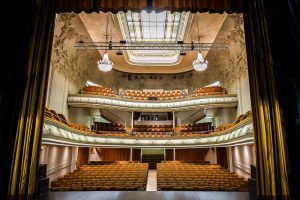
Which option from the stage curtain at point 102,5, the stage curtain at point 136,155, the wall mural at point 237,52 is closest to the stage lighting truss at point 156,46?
the wall mural at point 237,52

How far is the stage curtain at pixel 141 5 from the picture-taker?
2316 millimetres

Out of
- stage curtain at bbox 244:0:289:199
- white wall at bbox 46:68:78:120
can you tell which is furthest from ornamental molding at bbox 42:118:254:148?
stage curtain at bbox 244:0:289:199

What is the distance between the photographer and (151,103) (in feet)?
36.5

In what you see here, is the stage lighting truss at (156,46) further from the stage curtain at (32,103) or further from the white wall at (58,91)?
the stage curtain at (32,103)

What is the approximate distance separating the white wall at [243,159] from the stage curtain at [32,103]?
6112mm

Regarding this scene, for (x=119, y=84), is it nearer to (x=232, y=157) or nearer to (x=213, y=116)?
(x=213, y=116)

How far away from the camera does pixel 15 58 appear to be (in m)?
2.06

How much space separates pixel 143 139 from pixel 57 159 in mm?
3686

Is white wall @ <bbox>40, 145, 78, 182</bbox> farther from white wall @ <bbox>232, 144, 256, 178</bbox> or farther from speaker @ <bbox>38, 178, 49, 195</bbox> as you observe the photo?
white wall @ <bbox>232, 144, 256, 178</bbox>

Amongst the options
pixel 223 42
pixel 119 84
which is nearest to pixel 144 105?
pixel 119 84

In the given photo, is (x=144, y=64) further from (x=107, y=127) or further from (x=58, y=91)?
(x=58, y=91)

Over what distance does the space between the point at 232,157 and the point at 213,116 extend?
3170 millimetres

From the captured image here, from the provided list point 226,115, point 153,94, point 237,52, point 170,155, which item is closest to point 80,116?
point 153,94

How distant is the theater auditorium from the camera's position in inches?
78.0
